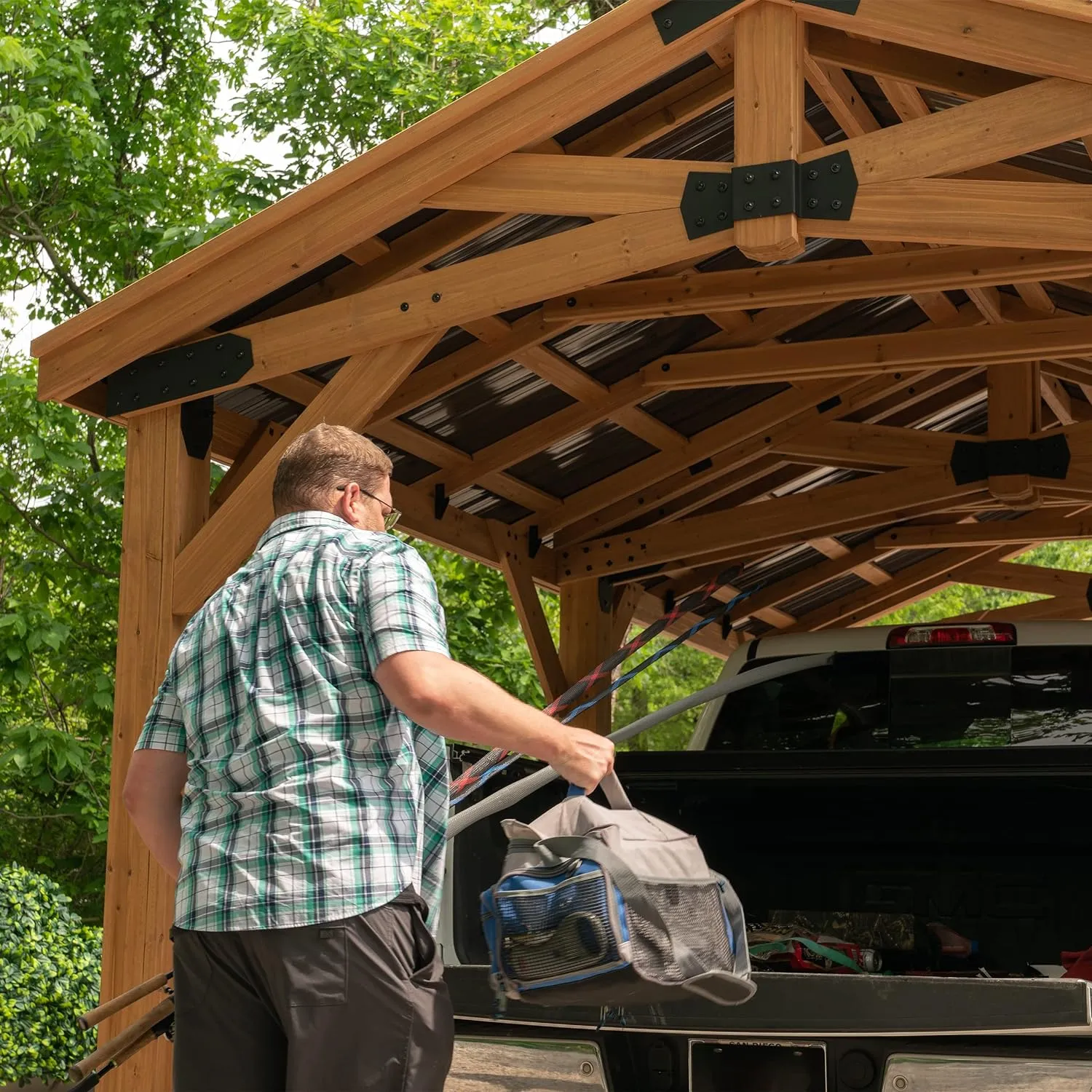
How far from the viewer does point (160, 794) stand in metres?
3.35

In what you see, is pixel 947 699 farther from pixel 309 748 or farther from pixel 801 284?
pixel 309 748

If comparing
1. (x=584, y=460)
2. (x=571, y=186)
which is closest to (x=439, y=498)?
(x=584, y=460)

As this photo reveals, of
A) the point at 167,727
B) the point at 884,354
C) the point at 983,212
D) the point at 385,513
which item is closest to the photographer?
the point at 167,727

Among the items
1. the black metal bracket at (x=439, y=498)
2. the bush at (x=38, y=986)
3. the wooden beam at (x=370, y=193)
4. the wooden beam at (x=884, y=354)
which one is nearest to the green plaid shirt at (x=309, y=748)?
the wooden beam at (x=370, y=193)

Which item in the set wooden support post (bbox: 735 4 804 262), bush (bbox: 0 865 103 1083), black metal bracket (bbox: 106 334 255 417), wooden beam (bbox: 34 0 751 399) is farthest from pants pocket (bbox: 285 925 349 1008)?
bush (bbox: 0 865 103 1083)

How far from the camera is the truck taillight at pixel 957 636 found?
5664mm

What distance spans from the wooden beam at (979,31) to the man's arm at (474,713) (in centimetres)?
299

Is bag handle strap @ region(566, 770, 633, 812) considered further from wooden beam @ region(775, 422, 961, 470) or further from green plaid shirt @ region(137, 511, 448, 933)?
wooden beam @ region(775, 422, 961, 470)

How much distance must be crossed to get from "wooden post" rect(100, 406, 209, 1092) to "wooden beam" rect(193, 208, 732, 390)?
1.53 ft

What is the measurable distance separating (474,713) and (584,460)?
7152 mm

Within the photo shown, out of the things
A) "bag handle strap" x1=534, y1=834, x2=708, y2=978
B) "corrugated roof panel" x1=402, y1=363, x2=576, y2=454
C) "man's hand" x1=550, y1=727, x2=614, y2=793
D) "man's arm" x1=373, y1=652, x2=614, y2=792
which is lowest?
"bag handle strap" x1=534, y1=834, x2=708, y2=978

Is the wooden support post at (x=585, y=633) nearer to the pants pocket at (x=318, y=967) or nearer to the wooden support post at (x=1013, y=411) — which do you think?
the wooden support post at (x=1013, y=411)

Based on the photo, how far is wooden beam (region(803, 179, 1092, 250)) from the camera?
480 centimetres

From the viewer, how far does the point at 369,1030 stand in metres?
2.84
